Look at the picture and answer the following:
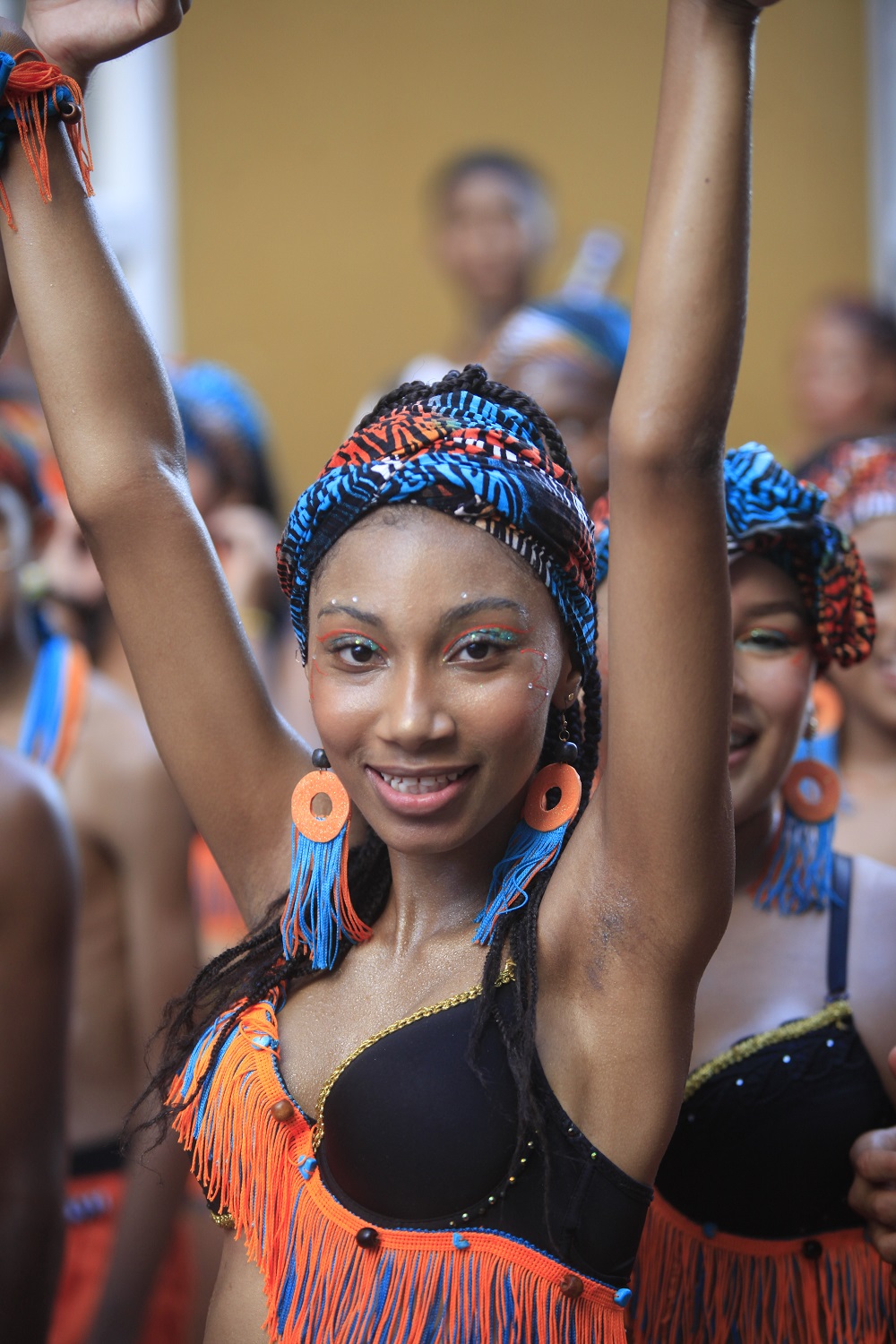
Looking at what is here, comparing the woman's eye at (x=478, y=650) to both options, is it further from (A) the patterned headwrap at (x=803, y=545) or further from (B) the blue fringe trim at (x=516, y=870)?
(A) the patterned headwrap at (x=803, y=545)

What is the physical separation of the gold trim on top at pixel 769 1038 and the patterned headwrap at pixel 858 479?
5.06 feet

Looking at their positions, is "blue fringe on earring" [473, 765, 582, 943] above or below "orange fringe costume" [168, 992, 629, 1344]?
above

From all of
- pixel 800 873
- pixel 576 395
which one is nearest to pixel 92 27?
pixel 800 873

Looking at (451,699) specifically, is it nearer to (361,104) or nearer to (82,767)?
(82,767)

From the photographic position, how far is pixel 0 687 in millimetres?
3361

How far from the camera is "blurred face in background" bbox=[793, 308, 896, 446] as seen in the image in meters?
5.62

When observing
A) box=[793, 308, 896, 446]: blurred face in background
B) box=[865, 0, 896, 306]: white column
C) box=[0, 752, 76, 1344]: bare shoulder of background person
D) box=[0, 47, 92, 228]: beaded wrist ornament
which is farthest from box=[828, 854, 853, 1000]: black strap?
box=[865, 0, 896, 306]: white column

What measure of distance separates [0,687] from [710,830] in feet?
7.25

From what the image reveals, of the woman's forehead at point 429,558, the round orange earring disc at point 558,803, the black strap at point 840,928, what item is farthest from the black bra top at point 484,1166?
the black strap at point 840,928

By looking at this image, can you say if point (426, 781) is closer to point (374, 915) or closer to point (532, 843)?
point (532, 843)

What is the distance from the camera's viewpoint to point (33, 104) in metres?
1.83

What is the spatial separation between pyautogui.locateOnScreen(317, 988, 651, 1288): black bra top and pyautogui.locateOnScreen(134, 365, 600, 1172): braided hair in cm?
10

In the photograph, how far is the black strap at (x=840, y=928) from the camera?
6.93 feet

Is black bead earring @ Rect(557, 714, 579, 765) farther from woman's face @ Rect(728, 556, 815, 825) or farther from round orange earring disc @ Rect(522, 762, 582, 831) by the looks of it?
woman's face @ Rect(728, 556, 815, 825)
